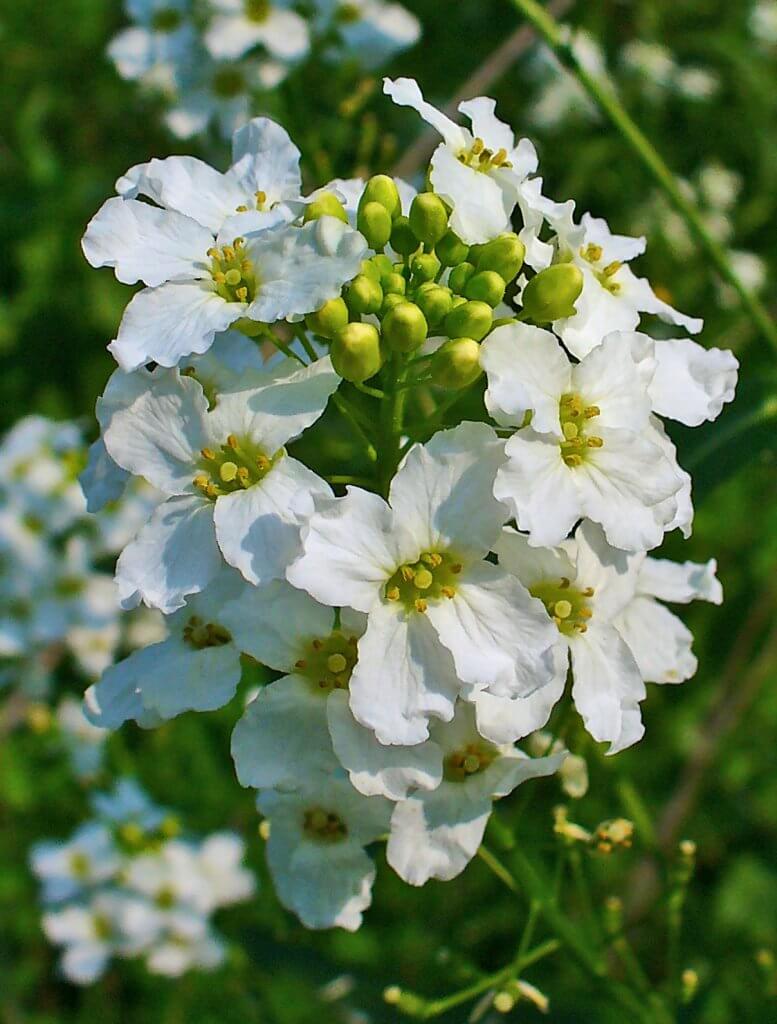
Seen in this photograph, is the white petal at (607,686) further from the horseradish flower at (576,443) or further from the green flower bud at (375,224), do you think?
the green flower bud at (375,224)

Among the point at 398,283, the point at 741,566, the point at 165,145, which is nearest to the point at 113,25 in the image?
the point at 165,145

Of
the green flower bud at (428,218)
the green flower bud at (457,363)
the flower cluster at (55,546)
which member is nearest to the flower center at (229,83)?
the flower cluster at (55,546)

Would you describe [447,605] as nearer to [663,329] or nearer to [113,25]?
[663,329]

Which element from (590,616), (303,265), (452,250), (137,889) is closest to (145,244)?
(303,265)

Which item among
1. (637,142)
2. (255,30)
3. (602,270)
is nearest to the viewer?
(602,270)

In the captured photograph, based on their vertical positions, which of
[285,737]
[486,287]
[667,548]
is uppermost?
[486,287]

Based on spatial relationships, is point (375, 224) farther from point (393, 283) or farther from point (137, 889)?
point (137, 889)
